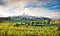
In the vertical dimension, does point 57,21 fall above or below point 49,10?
below

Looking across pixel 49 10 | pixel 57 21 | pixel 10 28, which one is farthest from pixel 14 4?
pixel 57 21

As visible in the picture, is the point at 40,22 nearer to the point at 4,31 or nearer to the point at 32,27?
the point at 32,27

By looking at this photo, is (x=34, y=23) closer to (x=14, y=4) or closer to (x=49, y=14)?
(x=49, y=14)

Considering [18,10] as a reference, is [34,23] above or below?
below

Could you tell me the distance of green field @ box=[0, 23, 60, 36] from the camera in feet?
8.33

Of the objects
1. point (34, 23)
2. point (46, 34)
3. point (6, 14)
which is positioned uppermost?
point (6, 14)

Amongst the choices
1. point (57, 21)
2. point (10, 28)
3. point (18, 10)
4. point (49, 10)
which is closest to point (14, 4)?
point (18, 10)

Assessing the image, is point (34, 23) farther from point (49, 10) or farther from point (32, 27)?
point (49, 10)

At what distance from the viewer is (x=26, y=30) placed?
2.56m

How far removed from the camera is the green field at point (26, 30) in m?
2.54

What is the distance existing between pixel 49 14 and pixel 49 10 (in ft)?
0.21

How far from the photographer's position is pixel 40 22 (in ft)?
8.57

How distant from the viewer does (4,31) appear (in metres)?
2.55

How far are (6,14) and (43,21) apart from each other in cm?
61
